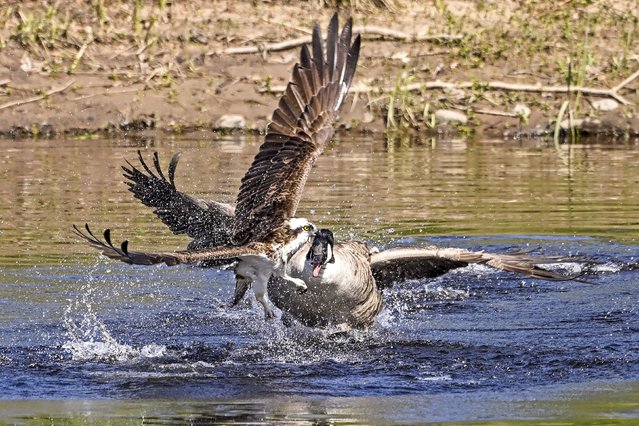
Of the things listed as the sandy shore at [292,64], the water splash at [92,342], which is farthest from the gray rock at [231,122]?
the water splash at [92,342]

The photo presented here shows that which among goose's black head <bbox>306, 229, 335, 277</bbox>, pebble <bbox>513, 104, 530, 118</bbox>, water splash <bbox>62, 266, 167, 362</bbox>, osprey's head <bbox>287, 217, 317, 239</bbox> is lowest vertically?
water splash <bbox>62, 266, 167, 362</bbox>

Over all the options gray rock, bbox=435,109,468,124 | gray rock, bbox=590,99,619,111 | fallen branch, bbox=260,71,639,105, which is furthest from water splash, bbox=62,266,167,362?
gray rock, bbox=590,99,619,111

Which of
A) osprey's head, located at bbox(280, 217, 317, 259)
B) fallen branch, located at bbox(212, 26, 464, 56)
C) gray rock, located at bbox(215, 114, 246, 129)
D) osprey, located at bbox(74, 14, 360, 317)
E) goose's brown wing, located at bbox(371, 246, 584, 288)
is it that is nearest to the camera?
osprey's head, located at bbox(280, 217, 317, 259)

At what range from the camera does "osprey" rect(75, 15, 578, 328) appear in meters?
8.53

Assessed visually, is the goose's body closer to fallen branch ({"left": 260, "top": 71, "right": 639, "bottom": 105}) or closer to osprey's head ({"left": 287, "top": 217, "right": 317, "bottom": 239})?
osprey's head ({"left": 287, "top": 217, "right": 317, "bottom": 239})

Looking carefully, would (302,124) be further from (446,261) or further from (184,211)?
(446,261)

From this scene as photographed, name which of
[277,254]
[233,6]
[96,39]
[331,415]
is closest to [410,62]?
[233,6]

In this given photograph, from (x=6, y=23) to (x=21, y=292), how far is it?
12.3m

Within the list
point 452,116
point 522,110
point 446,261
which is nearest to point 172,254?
point 446,261

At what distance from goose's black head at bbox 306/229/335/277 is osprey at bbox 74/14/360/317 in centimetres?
12

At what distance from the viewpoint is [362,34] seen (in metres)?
21.1

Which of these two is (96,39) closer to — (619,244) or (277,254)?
(619,244)

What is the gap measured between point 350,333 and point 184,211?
6.26 feet

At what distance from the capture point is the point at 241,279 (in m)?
9.38
